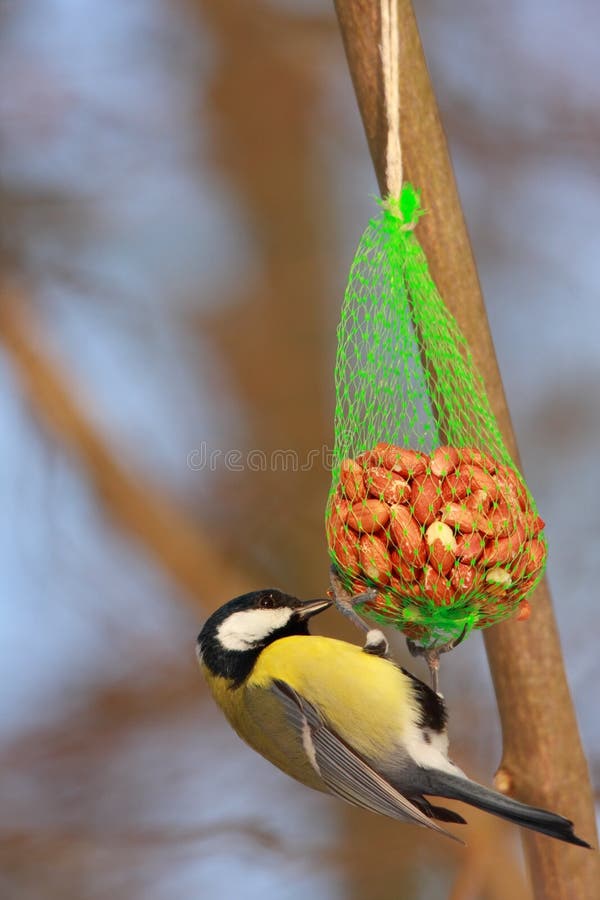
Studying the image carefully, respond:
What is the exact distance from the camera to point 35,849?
3025mm

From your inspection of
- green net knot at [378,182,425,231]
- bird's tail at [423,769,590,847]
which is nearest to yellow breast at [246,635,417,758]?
bird's tail at [423,769,590,847]

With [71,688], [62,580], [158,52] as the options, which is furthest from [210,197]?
[71,688]

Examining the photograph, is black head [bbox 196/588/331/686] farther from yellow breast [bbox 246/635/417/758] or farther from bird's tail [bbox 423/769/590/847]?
bird's tail [bbox 423/769/590/847]

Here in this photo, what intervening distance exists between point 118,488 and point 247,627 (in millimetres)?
993

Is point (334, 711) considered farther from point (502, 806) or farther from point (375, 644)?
point (502, 806)

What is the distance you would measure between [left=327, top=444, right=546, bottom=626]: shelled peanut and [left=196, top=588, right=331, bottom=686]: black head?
0.87 feet

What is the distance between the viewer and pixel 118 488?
9.83 feet

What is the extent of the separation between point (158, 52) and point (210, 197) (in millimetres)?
531

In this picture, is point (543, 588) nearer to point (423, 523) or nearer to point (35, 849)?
point (423, 523)

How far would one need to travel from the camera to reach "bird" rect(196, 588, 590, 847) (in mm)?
1938

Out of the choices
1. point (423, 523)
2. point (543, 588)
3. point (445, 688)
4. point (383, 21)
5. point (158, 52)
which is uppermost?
point (158, 52)

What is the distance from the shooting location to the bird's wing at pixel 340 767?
6.23 ft

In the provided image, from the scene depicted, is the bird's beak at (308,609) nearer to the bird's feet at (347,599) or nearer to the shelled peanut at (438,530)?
the bird's feet at (347,599)

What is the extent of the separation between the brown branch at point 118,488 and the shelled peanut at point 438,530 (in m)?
1.09
